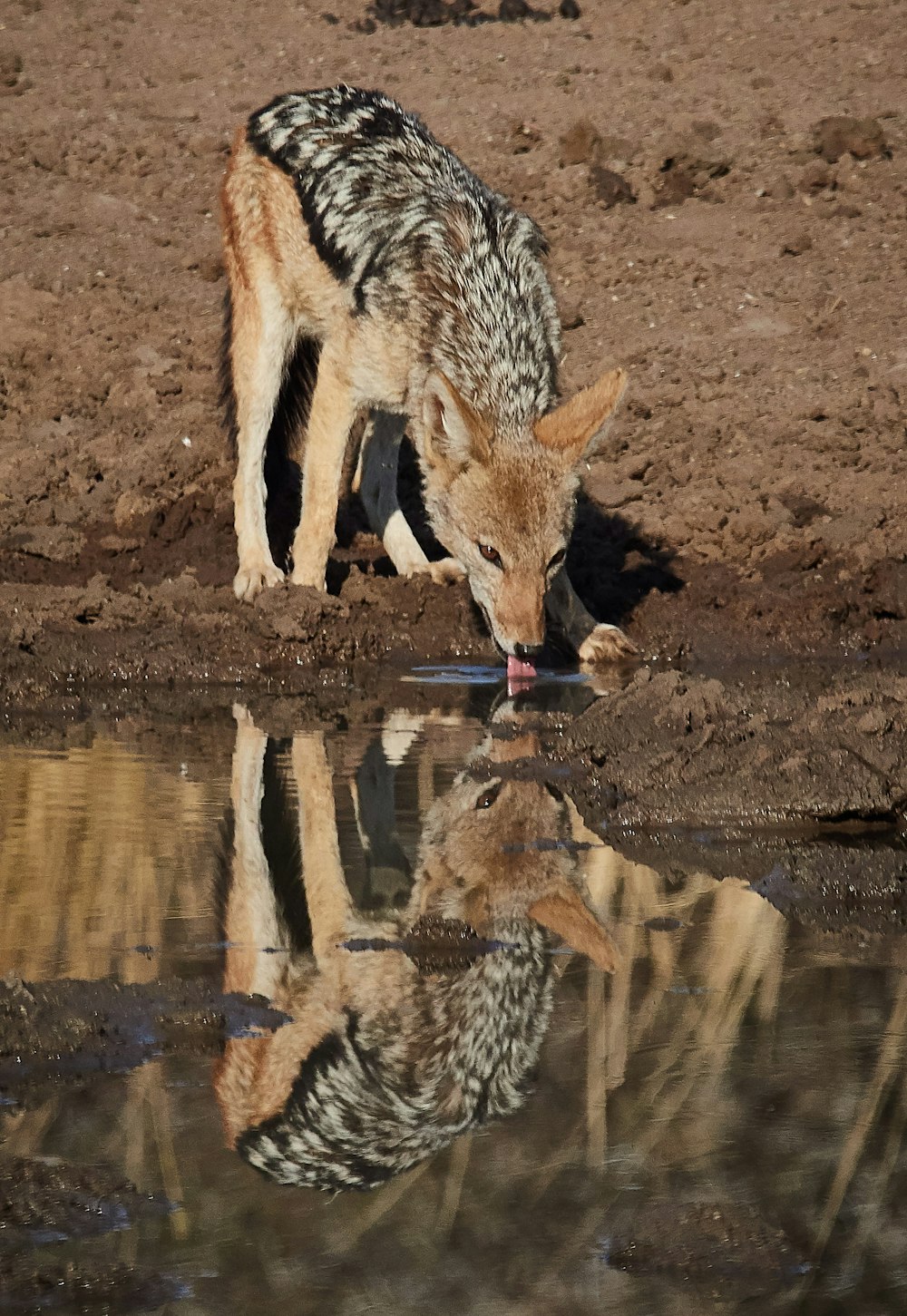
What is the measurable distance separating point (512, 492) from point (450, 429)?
387 millimetres

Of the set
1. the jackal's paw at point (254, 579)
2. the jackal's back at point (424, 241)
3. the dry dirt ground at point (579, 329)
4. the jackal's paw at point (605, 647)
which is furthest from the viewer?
the jackal's paw at point (254, 579)

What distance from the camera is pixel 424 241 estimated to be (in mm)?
8312

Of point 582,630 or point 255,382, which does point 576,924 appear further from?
point 255,382

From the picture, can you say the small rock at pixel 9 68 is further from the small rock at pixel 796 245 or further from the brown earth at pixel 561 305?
the small rock at pixel 796 245

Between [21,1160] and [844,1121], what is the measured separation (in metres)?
1.43

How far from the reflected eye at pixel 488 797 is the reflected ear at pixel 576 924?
897 mm

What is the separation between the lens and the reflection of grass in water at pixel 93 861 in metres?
3.96

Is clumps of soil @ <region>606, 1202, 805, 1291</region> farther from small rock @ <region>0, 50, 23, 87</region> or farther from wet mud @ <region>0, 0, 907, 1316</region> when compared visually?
small rock @ <region>0, 50, 23, 87</region>

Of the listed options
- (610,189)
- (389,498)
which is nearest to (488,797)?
(389,498)

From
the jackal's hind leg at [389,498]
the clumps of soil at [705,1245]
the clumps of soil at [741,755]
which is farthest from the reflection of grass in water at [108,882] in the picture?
the jackal's hind leg at [389,498]

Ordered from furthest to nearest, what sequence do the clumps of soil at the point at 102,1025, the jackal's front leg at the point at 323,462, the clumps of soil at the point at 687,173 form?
1. the clumps of soil at the point at 687,173
2. the jackal's front leg at the point at 323,462
3. the clumps of soil at the point at 102,1025

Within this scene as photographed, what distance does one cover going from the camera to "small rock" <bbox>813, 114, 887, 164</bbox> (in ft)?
48.6

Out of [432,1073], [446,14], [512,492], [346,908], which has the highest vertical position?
[432,1073]

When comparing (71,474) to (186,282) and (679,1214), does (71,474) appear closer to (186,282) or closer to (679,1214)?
(186,282)
